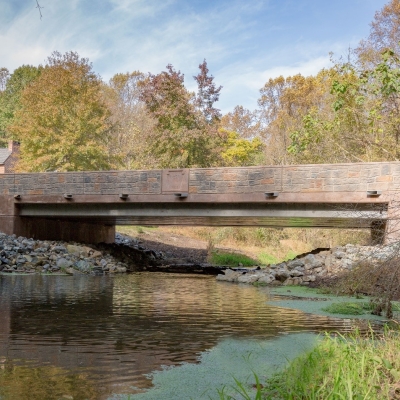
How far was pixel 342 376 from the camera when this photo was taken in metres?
3.51

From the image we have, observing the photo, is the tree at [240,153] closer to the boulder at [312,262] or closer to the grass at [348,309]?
the boulder at [312,262]

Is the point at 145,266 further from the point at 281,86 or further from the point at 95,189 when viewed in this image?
the point at 281,86

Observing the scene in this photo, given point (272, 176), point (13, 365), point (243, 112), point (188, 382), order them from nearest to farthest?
point (188, 382), point (13, 365), point (272, 176), point (243, 112)

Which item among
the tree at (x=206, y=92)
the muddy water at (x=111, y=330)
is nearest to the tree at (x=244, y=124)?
the tree at (x=206, y=92)

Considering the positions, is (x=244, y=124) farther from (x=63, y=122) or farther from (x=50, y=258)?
(x=50, y=258)

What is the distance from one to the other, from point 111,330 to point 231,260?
18.3 metres

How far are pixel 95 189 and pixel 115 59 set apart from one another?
23.9 meters

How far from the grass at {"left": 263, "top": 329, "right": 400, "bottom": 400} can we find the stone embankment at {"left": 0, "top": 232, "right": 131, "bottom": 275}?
13.5 metres

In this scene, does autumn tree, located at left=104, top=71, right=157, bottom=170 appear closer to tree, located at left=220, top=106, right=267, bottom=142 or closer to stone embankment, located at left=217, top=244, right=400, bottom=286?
tree, located at left=220, top=106, right=267, bottom=142

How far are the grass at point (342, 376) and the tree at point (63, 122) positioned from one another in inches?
1040

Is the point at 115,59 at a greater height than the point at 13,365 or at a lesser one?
greater

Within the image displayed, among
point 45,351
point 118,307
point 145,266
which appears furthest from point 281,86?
point 45,351

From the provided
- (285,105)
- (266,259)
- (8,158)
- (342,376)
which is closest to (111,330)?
(342,376)

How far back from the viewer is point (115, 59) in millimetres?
39469
